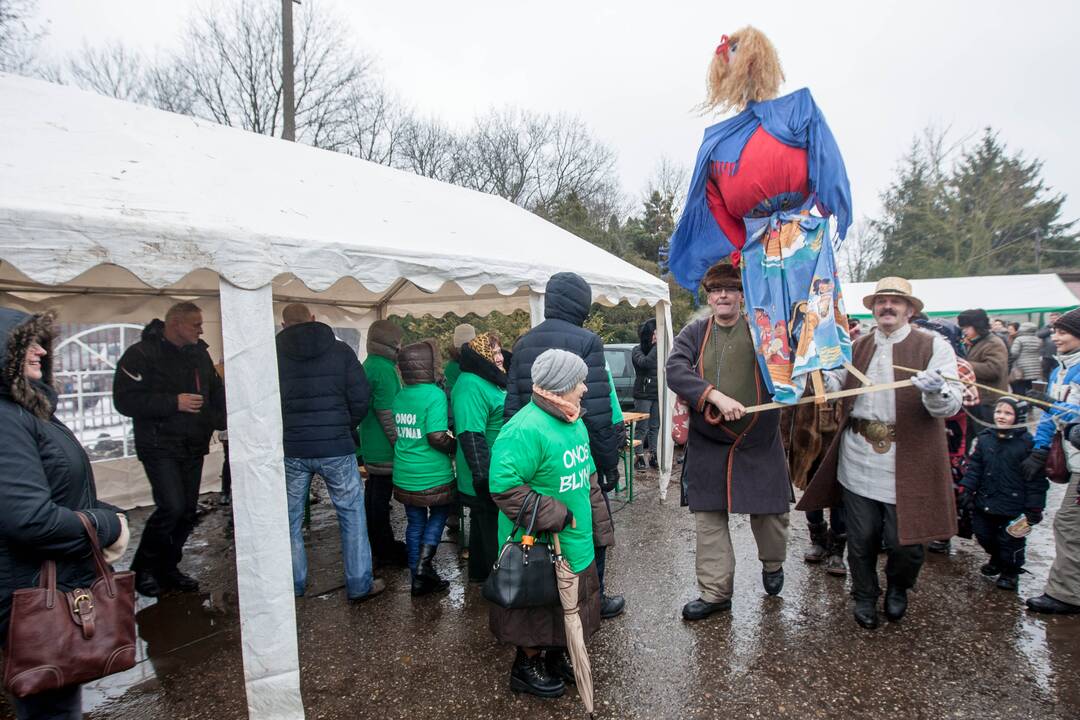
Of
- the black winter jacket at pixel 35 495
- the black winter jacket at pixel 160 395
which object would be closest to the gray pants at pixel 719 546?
the black winter jacket at pixel 35 495

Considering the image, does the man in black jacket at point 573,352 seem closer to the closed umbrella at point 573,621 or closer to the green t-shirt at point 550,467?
the green t-shirt at point 550,467

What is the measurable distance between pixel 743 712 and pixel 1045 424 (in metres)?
2.44

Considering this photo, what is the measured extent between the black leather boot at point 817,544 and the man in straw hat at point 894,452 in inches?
32.3

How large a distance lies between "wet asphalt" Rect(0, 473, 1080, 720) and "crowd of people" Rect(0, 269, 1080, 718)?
0.50ft

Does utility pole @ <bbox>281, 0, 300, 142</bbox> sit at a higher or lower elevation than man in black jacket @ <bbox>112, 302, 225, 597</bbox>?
higher

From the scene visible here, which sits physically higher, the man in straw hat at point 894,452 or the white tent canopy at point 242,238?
the white tent canopy at point 242,238

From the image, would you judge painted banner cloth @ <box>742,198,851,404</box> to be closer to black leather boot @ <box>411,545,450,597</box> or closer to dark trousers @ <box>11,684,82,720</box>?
black leather boot @ <box>411,545,450,597</box>

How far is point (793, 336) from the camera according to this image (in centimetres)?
291

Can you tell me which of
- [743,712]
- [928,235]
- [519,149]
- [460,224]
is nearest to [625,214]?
[519,149]

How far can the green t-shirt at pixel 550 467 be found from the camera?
93.4 inches

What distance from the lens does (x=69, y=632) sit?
5.87 feet

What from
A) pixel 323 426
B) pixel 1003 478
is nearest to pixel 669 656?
pixel 323 426

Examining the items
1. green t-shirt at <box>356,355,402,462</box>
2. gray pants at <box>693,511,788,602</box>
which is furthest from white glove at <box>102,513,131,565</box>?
gray pants at <box>693,511,788,602</box>

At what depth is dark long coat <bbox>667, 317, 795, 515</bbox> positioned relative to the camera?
3.18m
